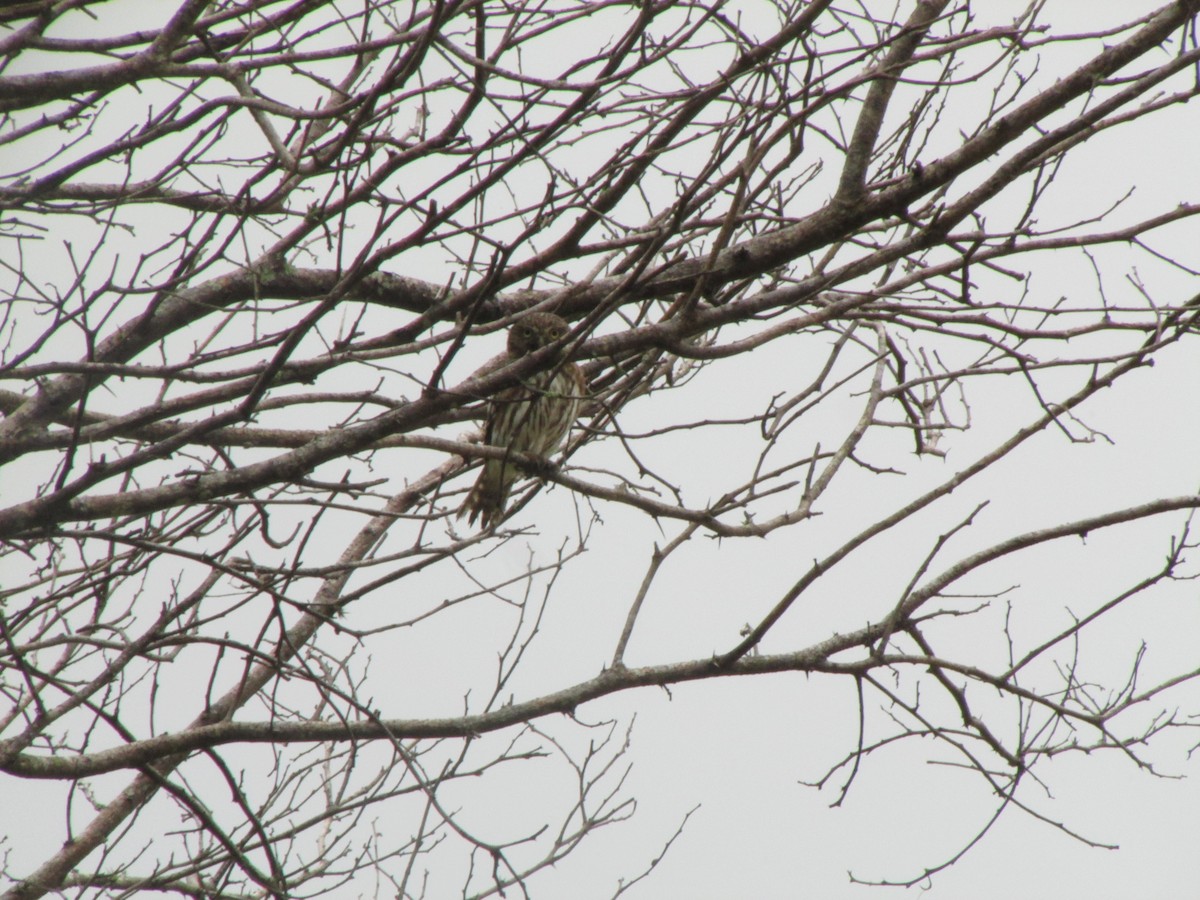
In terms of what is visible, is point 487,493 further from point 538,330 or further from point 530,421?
point 538,330

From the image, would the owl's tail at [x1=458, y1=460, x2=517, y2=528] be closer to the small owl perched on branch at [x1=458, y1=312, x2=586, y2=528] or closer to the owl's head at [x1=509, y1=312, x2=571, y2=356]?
the small owl perched on branch at [x1=458, y1=312, x2=586, y2=528]

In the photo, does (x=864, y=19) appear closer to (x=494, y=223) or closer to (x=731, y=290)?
(x=731, y=290)

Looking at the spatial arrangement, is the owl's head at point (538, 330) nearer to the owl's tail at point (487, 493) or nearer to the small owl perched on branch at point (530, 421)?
the small owl perched on branch at point (530, 421)

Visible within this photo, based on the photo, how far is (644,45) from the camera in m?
3.08

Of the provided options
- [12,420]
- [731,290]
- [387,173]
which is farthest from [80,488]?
[731,290]

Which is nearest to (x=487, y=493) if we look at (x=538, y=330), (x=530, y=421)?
(x=530, y=421)

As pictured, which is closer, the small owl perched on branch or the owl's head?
the small owl perched on branch

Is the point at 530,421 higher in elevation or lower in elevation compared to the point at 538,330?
lower

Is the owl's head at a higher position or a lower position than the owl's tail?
higher

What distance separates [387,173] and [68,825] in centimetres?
210

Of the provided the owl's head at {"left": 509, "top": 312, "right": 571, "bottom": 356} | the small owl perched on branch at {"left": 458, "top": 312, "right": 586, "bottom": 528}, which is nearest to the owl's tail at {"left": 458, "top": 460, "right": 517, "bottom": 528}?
the small owl perched on branch at {"left": 458, "top": 312, "right": 586, "bottom": 528}

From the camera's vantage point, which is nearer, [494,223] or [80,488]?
[80,488]

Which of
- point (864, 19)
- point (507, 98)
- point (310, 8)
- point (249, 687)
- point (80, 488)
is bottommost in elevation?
point (80, 488)

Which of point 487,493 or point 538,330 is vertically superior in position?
point 538,330
